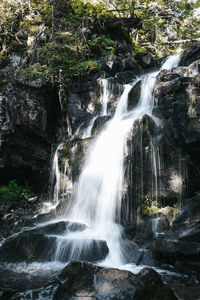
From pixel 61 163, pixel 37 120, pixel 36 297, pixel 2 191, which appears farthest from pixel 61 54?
pixel 36 297

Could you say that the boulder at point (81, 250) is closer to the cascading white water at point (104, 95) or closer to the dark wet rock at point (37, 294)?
the dark wet rock at point (37, 294)

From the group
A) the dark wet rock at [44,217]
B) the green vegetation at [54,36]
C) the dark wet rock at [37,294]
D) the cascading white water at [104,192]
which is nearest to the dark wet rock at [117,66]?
the green vegetation at [54,36]

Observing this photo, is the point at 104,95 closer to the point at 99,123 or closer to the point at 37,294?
the point at 99,123

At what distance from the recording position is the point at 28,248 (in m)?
5.14

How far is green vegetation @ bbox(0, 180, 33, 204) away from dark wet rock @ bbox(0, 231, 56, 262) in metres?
4.82

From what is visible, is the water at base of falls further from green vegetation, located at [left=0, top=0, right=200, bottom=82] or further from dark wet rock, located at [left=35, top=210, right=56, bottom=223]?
green vegetation, located at [left=0, top=0, right=200, bottom=82]

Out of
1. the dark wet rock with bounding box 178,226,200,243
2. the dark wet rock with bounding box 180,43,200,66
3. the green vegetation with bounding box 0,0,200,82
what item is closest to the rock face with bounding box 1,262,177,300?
the dark wet rock with bounding box 178,226,200,243

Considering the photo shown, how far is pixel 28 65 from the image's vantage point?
445 inches

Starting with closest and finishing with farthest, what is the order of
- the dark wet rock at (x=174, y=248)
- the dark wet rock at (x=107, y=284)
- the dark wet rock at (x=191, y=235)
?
the dark wet rock at (x=107, y=284) < the dark wet rock at (x=174, y=248) < the dark wet rock at (x=191, y=235)

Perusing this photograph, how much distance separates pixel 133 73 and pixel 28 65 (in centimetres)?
600

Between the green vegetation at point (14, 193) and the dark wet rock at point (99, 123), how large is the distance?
14.4ft

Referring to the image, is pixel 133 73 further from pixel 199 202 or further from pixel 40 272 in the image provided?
pixel 40 272

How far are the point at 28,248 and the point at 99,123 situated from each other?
20.4ft

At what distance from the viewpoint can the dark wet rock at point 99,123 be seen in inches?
387
